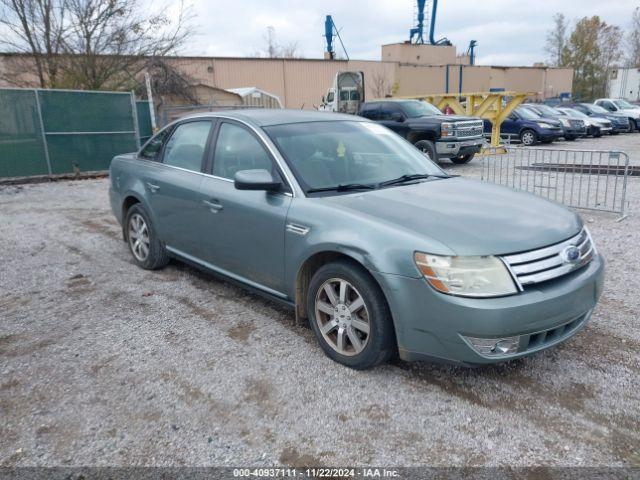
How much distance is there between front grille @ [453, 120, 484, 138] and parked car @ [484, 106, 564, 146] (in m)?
6.45

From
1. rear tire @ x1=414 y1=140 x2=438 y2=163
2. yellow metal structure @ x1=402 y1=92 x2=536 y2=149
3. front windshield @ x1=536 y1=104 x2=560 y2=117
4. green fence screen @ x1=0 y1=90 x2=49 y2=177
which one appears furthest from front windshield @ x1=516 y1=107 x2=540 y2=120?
green fence screen @ x1=0 y1=90 x2=49 y2=177

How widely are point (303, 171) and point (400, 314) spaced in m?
1.38

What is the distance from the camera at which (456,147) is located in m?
13.5

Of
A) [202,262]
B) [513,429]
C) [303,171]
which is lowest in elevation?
[513,429]

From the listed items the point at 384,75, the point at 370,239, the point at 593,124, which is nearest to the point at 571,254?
the point at 370,239

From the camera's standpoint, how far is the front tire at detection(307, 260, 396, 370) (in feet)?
10.3

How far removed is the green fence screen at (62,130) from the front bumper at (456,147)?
26.6ft

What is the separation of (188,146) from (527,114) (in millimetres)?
19162

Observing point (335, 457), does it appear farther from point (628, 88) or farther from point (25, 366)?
point (628, 88)

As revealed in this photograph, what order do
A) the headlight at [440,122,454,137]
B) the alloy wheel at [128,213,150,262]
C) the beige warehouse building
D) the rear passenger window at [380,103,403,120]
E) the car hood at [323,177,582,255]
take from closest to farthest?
the car hood at [323,177,582,255], the alloy wheel at [128,213,150,262], the headlight at [440,122,454,137], the rear passenger window at [380,103,403,120], the beige warehouse building

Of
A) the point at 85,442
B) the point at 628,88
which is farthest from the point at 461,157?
the point at 628,88

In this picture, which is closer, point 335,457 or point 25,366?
point 335,457

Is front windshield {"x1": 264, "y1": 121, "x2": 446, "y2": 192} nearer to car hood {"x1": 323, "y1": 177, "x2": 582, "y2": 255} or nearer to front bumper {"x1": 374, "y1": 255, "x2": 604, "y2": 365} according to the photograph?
car hood {"x1": 323, "y1": 177, "x2": 582, "y2": 255}

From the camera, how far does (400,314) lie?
3014 millimetres
